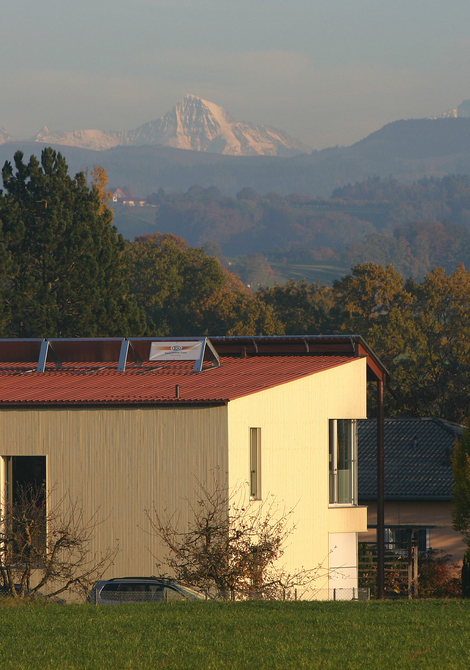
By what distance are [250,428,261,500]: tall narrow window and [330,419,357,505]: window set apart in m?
3.73

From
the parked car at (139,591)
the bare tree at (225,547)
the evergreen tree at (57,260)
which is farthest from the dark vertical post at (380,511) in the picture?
the evergreen tree at (57,260)

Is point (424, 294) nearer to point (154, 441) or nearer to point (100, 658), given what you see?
point (154, 441)

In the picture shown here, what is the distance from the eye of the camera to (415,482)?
38.2m

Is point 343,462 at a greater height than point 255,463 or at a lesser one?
lesser

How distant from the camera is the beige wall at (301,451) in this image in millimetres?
21016

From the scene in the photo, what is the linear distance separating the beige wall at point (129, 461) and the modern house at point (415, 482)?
44.3 ft

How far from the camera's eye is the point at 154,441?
805 inches

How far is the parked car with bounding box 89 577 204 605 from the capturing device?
18922 millimetres

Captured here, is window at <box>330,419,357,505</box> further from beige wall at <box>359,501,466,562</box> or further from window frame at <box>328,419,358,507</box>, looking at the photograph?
beige wall at <box>359,501,466,562</box>

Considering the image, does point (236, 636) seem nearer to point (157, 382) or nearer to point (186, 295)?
point (157, 382)

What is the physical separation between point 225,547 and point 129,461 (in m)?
2.92

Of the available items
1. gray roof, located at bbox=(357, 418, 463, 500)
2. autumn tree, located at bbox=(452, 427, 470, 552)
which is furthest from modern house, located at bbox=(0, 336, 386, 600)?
gray roof, located at bbox=(357, 418, 463, 500)

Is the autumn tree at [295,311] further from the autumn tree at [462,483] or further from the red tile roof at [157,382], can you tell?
the red tile roof at [157,382]

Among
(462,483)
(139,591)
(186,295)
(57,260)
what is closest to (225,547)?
(139,591)
